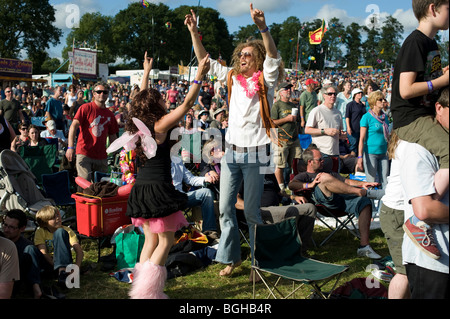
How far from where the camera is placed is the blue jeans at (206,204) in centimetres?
516

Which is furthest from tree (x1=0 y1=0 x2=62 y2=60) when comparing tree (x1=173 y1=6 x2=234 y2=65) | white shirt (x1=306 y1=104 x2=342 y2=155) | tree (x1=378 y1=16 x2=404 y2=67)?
white shirt (x1=306 y1=104 x2=342 y2=155)

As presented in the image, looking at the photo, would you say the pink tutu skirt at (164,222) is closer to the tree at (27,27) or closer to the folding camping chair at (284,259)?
the folding camping chair at (284,259)

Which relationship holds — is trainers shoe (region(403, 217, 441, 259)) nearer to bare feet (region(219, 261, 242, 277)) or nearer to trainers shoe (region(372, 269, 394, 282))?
trainers shoe (region(372, 269, 394, 282))

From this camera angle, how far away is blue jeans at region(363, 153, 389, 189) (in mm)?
6195

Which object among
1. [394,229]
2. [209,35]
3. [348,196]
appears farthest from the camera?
[209,35]

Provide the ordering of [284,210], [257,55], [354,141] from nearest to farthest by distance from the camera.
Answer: [257,55] < [284,210] < [354,141]

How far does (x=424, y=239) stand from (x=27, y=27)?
56878 mm

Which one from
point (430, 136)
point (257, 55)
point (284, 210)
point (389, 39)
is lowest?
point (284, 210)

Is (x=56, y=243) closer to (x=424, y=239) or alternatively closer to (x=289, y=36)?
(x=424, y=239)

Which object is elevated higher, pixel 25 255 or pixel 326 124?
pixel 326 124

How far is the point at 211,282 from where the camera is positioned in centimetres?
429

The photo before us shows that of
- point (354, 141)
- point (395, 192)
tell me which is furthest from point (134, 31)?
point (395, 192)

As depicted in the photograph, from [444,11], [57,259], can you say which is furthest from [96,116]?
[444,11]
